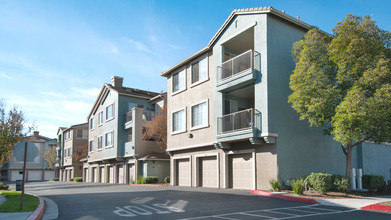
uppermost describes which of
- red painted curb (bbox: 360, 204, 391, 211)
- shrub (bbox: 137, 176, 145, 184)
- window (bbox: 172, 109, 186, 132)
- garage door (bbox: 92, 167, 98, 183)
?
window (bbox: 172, 109, 186, 132)

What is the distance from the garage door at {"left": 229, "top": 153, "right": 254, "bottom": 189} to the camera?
20.1 metres

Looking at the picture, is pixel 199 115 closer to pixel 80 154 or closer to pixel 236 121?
pixel 236 121

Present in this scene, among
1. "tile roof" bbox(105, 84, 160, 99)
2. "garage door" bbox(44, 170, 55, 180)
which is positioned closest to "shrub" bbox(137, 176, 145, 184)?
"tile roof" bbox(105, 84, 160, 99)

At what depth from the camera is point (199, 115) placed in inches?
968

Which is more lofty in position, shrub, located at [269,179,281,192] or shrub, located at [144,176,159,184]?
shrub, located at [269,179,281,192]

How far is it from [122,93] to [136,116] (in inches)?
192

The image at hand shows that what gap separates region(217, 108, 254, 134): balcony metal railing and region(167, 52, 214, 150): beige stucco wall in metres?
1.58

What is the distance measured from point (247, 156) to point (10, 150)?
15.2 meters

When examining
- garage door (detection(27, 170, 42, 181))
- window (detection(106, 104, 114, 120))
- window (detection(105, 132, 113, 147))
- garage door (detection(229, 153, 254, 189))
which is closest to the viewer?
garage door (detection(229, 153, 254, 189))

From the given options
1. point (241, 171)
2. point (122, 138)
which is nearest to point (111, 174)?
point (122, 138)

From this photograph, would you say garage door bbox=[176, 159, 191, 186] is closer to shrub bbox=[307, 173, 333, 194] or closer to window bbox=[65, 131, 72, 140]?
shrub bbox=[307, 173, 333, 194]

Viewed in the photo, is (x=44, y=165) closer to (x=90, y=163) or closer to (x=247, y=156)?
(x=90, y=163)

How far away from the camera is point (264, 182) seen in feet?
61.1

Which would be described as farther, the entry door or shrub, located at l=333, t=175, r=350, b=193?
the entry door
